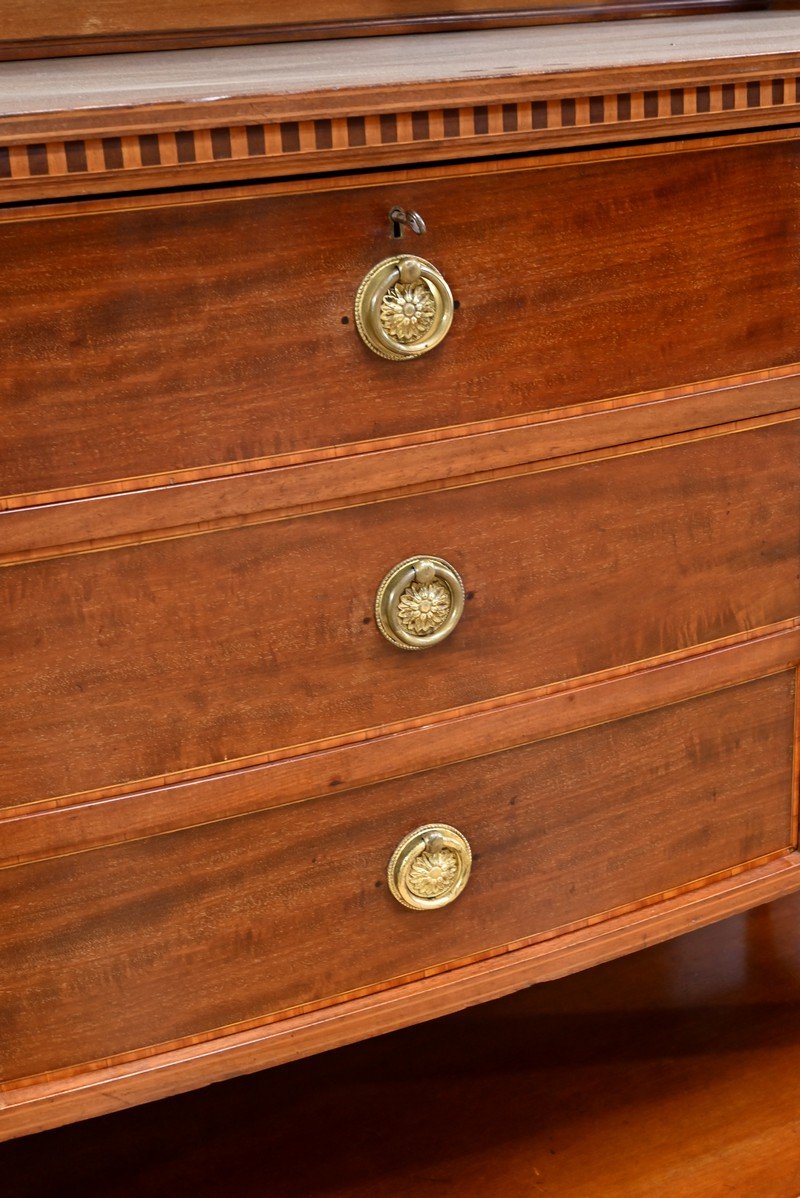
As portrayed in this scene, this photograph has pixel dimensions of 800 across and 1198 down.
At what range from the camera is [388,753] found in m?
0.77

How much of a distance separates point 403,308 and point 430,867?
324 millimetres

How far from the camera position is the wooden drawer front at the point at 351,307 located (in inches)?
25.1

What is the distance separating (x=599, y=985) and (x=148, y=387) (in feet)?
2.20

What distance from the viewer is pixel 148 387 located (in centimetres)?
66

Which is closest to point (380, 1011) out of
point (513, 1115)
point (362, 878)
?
point (362, 878)

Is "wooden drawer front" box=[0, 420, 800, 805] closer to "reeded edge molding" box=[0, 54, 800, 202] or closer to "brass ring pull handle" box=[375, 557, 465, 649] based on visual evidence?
"brass ring pull handle" box=[375, 557, 465, 649]

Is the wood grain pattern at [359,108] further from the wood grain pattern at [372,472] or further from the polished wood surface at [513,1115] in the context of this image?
the polished wood surface at [513,1115]

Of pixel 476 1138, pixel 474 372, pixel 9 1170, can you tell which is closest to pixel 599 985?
pixel 476 1138

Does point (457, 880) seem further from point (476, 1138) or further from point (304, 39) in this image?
point (304, 39)

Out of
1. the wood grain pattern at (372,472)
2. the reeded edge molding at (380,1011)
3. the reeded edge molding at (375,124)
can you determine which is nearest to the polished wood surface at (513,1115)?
the reeded edge molding at (380,1011)

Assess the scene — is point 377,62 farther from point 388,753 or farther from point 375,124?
point 388,753

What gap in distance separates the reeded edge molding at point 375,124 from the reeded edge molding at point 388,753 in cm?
31

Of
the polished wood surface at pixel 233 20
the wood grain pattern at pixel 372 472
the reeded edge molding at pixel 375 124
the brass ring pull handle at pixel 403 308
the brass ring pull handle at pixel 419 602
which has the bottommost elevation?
the brass ring pull handle at pixel 419 602

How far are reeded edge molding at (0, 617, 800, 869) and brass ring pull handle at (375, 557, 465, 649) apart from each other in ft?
0.18
